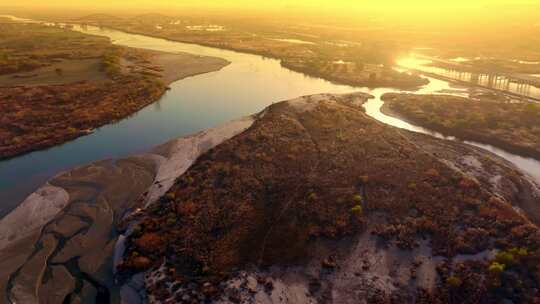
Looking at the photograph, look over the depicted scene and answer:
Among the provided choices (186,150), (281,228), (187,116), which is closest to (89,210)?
(186,150)

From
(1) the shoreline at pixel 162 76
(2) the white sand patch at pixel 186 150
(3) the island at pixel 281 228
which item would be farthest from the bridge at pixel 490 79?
(1) the shoreline at pixel 162 76

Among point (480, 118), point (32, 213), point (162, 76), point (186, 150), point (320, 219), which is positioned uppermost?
point (162, 76)

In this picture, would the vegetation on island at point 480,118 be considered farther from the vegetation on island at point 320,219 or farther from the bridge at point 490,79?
the vegetation on island at point 320,219

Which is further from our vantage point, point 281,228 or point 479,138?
point 479,138

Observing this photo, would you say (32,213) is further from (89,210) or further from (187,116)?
(187,116)

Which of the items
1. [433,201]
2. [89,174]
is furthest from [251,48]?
[433,201]

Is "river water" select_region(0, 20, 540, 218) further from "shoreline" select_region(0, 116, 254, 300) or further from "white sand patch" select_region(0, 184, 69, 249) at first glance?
"shoreline" select_region(0, 116, 254, 300)

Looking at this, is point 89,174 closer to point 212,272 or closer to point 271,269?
point 212,272
